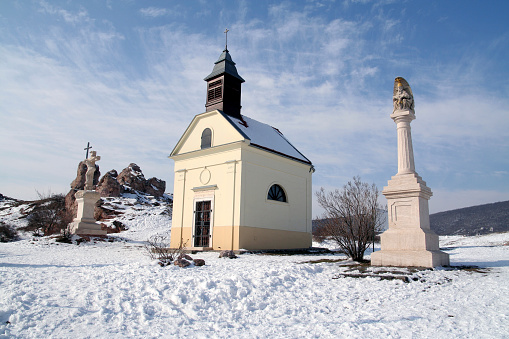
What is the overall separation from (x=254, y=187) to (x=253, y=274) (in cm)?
1102

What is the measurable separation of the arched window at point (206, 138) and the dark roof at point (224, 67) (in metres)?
3.74

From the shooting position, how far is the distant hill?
1801 inches

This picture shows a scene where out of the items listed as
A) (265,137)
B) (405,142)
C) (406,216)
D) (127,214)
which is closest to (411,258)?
(406,216)

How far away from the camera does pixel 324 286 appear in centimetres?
843

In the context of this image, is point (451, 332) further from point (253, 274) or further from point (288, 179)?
point (288, 179)

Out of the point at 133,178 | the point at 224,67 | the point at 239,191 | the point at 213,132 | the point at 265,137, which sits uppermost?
the point at 224,67

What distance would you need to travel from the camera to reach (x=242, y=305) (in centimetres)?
665

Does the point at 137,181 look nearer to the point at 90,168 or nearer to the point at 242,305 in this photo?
the point at 90,168

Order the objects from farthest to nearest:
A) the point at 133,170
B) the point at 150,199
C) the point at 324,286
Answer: the point at 133,170, the point at 150,199, the point at 324,286

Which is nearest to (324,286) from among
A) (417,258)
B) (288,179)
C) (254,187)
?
(417,258)

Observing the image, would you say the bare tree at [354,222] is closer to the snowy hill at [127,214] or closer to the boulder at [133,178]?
the snowy hill at [127,214]

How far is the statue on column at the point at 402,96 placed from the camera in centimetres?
1252

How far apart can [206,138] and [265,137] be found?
11.7ft

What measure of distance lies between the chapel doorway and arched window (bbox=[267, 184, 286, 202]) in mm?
3423
